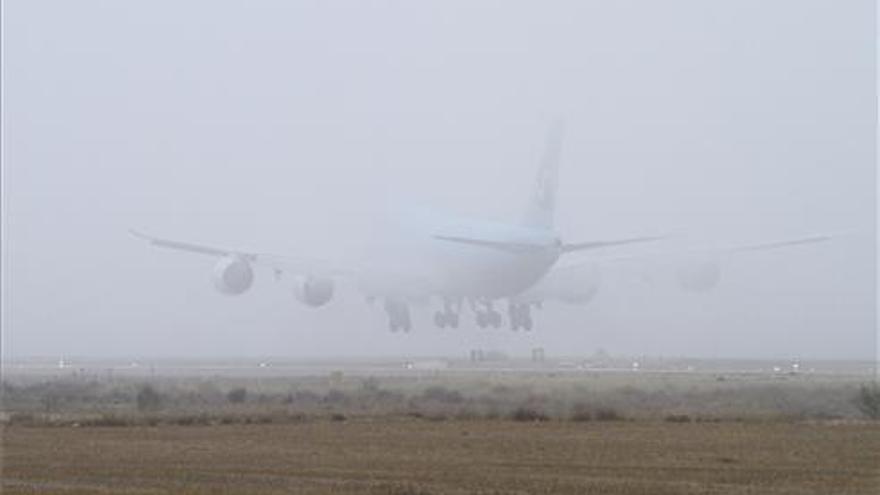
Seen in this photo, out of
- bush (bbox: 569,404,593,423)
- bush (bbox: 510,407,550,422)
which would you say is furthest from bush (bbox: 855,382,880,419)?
bush (bbox: 510,407,550,422)

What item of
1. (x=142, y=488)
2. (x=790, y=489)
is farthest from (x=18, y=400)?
(x=790, y=489)

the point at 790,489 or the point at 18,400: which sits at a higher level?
the point at 18,400

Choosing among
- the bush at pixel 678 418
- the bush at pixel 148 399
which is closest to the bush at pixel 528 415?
the bush at pixel 678 418

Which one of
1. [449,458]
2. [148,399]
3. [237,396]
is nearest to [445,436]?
[449,458]

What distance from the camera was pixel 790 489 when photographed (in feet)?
103

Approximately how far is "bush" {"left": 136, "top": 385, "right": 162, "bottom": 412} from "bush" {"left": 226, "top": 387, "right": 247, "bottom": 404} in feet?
8.93

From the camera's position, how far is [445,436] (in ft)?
154

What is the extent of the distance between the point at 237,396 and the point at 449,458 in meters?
31.8

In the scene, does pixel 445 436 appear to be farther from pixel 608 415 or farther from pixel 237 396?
pixel 237 396

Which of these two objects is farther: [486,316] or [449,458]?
[486,316]

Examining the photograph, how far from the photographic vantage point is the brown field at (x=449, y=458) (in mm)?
32125

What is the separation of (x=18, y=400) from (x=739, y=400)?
1112 inches

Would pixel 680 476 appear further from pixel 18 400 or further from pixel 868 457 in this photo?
pixel 18 400

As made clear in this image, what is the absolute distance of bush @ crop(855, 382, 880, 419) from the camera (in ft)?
193
